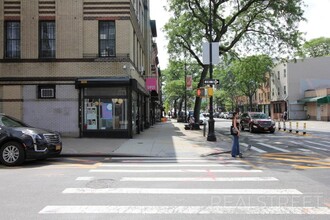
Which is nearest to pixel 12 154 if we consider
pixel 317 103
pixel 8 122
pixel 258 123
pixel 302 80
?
pixel 8 122

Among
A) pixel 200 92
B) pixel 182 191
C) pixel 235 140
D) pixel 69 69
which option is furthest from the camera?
pixel 200 92

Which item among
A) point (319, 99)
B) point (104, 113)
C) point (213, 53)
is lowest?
point (104, 113)

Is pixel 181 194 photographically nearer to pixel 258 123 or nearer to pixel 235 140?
pixel 235 140

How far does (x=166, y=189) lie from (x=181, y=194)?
0.56m

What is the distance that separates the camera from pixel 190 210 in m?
6.07

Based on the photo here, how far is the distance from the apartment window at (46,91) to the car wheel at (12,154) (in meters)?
9.38

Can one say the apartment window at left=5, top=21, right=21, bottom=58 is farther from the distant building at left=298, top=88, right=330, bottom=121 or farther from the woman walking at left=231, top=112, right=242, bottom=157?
the distant building at left=298, top=88, right=330, bottom=121

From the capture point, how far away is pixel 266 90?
72.1 m

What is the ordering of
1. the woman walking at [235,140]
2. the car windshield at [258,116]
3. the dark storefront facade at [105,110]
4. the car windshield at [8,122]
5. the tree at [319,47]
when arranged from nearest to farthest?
the car windshield at [8,122] → the woman walking at [235,140] → the dark storefront facade at [105,110] → the car windshield at [258,116] → the tree at [319,47]

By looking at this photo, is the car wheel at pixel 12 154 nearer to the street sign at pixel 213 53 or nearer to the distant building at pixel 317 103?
the street sign at pixel 213 53

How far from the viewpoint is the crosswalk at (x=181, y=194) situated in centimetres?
600

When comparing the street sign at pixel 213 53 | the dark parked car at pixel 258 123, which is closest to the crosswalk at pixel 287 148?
the street sign at pixel 213 53

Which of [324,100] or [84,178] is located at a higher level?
[324,100]

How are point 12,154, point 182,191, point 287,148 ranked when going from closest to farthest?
point 182,191, point 12,154, point 287,148
